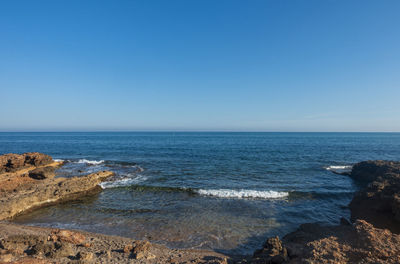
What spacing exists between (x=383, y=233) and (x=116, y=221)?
490 inches

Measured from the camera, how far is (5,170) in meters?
20.5

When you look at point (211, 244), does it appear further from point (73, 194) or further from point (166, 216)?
point (73, 194)

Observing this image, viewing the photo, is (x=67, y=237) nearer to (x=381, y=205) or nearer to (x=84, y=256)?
(x=84, y=256)

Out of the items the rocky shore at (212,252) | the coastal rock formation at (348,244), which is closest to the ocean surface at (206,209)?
the rocky shore at (212,252)

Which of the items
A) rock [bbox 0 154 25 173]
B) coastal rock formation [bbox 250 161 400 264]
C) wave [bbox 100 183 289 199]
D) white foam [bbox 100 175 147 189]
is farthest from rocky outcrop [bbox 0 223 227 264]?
rock [bbox 0 154 25 173]

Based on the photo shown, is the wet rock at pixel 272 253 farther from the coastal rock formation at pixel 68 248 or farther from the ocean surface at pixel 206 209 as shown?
the ocean surface at pixel 206 209

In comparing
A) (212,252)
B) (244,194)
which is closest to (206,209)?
(244,194)

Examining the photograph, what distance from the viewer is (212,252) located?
8.40 metres

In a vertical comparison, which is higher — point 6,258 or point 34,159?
point 34,159

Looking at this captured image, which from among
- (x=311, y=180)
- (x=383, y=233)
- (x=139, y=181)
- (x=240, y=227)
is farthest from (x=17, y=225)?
(x=311, y=180)

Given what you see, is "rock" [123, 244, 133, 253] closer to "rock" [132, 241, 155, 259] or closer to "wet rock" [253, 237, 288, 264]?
"rock" [132, 241, 155, 259]

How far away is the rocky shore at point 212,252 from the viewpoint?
5845 millimetres

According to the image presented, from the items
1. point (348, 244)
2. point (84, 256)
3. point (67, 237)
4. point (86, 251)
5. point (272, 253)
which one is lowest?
point (86, 251)

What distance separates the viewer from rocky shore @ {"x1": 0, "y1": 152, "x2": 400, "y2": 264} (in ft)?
19.2
